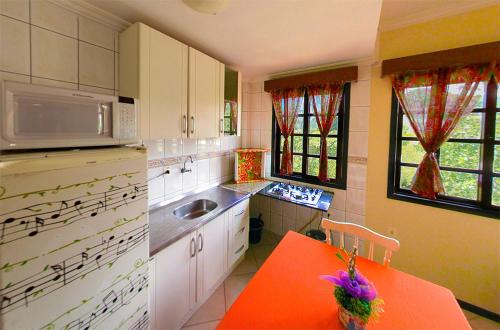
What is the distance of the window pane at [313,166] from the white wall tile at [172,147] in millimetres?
1490

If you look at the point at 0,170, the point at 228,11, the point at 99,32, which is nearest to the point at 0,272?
the point at 0,170

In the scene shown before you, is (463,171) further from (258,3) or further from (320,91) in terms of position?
(258,3)

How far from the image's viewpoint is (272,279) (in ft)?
3.14

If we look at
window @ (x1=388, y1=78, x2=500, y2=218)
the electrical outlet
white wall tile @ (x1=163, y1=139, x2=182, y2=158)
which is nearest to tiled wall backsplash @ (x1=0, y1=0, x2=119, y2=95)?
white wall tile @ (x1=163, y1=139, x2=182, y2=158)

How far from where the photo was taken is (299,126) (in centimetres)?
251

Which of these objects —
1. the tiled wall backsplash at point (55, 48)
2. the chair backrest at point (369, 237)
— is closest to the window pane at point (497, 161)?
the chair backrest at point (369, 237)

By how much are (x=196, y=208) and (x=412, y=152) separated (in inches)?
81.8

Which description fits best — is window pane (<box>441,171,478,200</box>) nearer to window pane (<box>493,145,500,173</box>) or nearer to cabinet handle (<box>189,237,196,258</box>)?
window pane (<box>493,145,500,173</box>)

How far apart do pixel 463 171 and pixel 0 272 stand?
8.93ft

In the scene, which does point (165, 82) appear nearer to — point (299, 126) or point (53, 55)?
point (53, 55)

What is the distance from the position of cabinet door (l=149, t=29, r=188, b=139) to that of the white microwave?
12.1 inches

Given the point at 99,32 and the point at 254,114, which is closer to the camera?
the point at 99,32

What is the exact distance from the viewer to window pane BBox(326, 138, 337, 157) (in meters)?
2.30

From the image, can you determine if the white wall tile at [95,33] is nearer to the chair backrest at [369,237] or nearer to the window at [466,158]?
the chair backrest at [369,237]
